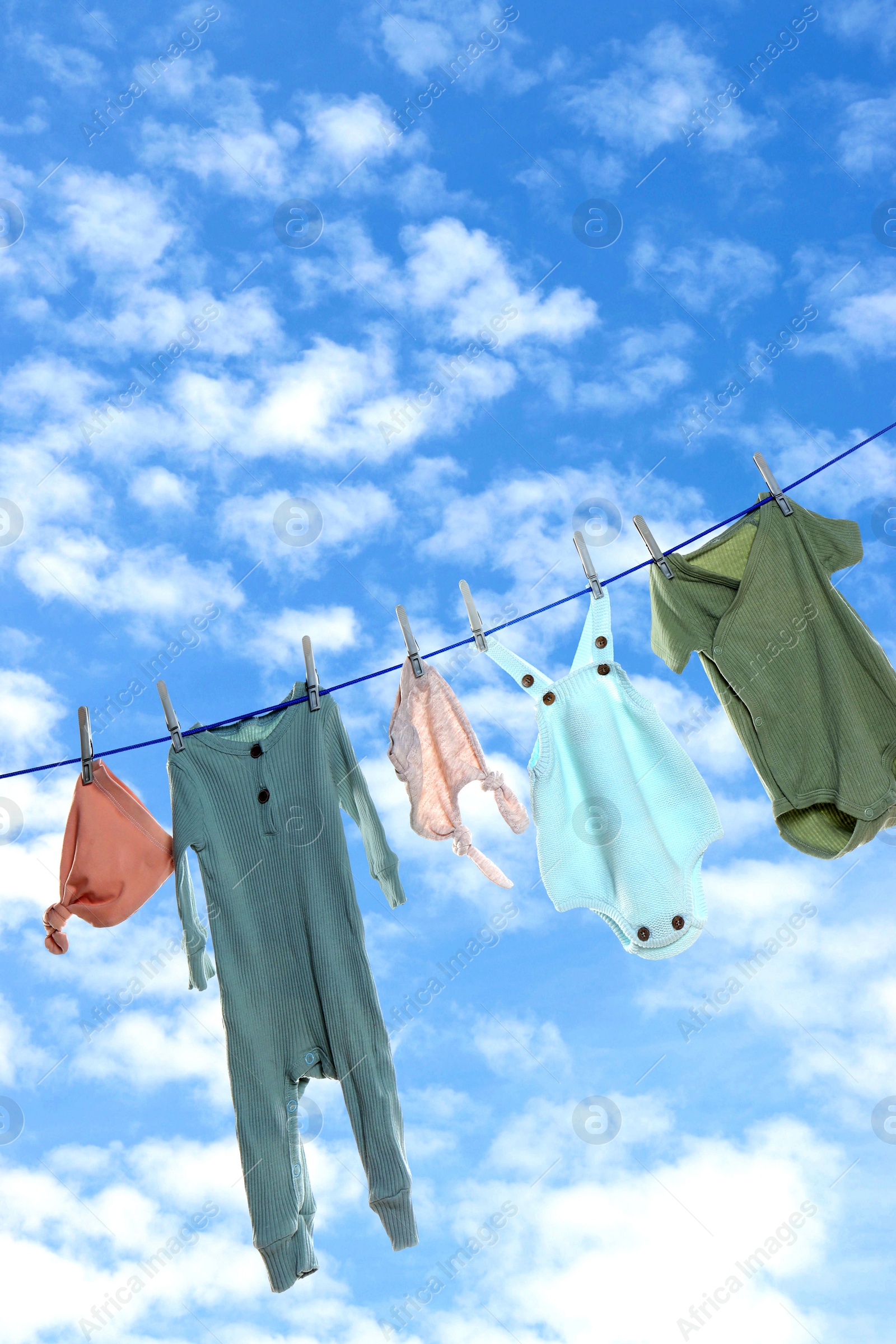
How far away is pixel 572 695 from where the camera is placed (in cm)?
394

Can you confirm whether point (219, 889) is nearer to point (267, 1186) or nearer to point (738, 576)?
point (267, 1186)

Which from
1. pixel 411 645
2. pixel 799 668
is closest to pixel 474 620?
pixel 411 645

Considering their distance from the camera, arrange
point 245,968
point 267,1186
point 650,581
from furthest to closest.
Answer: point 650,581 → point 245,968 → point 267,1186

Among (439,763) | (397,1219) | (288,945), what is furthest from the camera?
(439,763)

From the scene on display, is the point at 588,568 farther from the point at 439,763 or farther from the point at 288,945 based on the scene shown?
the point at 288,945

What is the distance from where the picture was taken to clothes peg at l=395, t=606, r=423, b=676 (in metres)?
3.96

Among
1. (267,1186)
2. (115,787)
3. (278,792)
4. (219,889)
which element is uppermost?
(115,787)

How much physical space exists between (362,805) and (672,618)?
1.36 metres

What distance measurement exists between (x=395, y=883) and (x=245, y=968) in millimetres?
617

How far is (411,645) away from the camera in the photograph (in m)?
3.96

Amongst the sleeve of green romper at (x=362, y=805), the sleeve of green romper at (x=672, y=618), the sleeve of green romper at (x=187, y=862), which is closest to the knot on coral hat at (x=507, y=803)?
the sleeve of green romper at (x=362, y=805)

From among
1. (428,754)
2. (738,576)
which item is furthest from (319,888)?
(738,576)

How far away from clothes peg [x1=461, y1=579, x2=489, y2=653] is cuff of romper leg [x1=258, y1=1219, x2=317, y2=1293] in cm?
208

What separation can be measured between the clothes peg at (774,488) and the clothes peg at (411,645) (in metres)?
1.45
